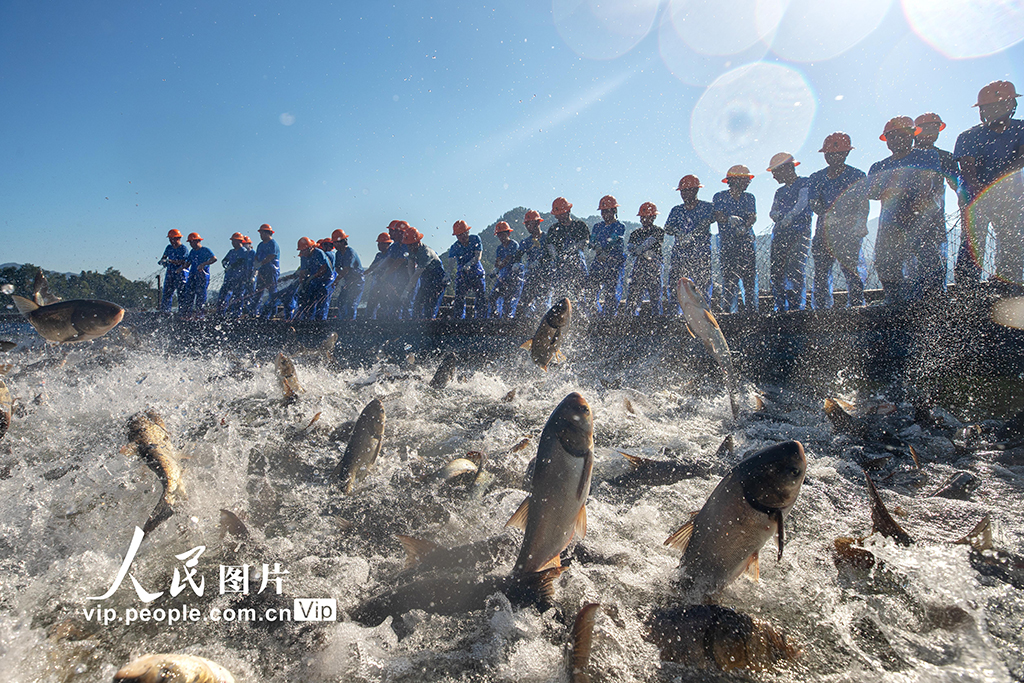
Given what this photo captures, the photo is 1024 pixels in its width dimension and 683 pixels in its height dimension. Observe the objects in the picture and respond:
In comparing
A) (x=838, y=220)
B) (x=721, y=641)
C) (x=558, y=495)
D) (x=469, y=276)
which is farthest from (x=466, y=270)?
(x=721, y=641)

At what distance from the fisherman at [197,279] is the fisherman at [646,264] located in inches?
506

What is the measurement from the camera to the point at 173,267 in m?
14.5

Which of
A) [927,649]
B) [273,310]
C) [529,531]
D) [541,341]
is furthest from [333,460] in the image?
[273,310]

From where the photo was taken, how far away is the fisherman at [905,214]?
6.82 meters

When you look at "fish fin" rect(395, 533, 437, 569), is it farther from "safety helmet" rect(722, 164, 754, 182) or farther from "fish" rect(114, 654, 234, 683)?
"safety helmet" rect(722, 164, 754, 182)

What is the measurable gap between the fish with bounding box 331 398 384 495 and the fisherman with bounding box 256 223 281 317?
12.9m

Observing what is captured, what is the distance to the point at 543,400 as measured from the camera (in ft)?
21.6

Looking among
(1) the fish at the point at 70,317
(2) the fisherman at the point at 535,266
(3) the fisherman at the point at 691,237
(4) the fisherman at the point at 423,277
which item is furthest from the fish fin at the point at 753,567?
(4) the fisherman at the point at 423,277

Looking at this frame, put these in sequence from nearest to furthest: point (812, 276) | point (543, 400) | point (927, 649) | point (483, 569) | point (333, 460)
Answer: point (927, 649), point (483, 569), point (333, 460), point (543, 400), point (812, 276)

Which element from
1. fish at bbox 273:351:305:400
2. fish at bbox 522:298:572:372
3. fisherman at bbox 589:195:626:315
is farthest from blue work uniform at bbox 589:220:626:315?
fish at bbox 273:351:305:400

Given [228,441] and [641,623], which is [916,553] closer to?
[641,623]

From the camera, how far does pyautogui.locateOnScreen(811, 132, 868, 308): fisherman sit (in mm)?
7785

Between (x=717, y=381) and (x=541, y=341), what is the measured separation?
424 centimetres

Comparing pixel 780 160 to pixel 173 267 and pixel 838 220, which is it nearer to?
pixel 838 220
